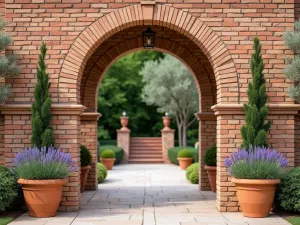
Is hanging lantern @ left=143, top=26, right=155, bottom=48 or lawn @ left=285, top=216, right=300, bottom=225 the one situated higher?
hanging lantern @ left=143, top=26, right=155, bottom=48

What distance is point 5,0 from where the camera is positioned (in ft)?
32.5

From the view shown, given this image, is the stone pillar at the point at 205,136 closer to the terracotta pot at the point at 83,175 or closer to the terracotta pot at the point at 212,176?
the terracotta pot at the point at 212,176

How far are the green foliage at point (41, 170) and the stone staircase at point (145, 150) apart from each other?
21.1m

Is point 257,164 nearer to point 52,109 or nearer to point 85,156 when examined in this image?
point 52,109

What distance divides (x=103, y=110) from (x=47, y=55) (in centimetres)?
2672

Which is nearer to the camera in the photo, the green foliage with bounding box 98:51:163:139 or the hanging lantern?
the hanging lantern

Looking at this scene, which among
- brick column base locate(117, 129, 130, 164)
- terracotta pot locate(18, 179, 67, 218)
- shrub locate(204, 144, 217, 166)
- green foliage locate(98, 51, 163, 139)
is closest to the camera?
terracotta pot locate(18, 179, 67, 218)

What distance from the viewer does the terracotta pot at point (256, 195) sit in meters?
8.89

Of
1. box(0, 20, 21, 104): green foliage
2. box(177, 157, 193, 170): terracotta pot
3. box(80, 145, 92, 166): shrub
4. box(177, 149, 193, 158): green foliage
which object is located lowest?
box(177, 157, 193, 170): terracotta pot

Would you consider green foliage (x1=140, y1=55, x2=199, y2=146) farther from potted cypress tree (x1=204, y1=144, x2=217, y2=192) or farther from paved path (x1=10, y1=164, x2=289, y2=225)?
potted cypress tree (x1=204, y1=144, x2=217, y2=192)

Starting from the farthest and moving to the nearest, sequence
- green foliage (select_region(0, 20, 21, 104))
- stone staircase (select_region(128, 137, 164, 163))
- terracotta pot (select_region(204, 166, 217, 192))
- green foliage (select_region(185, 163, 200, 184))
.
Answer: stone staircase (select_region(128, 137, 164, 163)) → green foliage (select_region(185, 163, 200, 184)) → terracotta pot (select_region(204, 166, 217, 192)) → green foliage (select_region(0, 20, 21, 104))

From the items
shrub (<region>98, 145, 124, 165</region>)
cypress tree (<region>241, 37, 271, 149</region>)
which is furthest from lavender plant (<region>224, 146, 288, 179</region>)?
shrub (<region>98, 145, 124, 165</region>)

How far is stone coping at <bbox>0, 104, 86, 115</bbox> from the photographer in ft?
31.7

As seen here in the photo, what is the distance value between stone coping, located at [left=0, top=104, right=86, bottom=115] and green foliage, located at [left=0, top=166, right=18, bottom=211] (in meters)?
1.20
